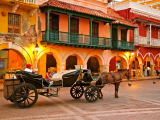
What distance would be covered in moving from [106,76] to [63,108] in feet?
10.6

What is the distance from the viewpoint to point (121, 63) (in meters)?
27.0

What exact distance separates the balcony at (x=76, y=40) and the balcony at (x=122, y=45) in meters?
1.46

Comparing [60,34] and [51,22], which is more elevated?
[51,22]

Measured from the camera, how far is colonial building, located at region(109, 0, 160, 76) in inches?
996

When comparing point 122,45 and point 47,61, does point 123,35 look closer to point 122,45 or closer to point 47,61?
point 122,45

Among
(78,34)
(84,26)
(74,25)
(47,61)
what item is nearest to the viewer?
(78,34)

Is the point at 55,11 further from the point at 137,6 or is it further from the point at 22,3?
the point at 137,6

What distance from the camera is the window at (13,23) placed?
14774mm

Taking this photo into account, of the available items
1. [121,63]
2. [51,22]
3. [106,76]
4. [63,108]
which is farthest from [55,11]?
[121,63]

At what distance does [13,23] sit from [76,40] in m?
5.65

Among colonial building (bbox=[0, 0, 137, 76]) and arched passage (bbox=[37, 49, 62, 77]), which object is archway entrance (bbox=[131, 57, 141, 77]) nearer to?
colonial building (bbox=[0, 0, 137, 76])

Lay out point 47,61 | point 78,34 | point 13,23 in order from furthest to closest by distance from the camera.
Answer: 1. point 47,61
2. point 78,34
3. point 13,23

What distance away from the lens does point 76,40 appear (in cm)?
1789

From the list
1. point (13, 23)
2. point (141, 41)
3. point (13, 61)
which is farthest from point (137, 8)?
point (13, 23)
